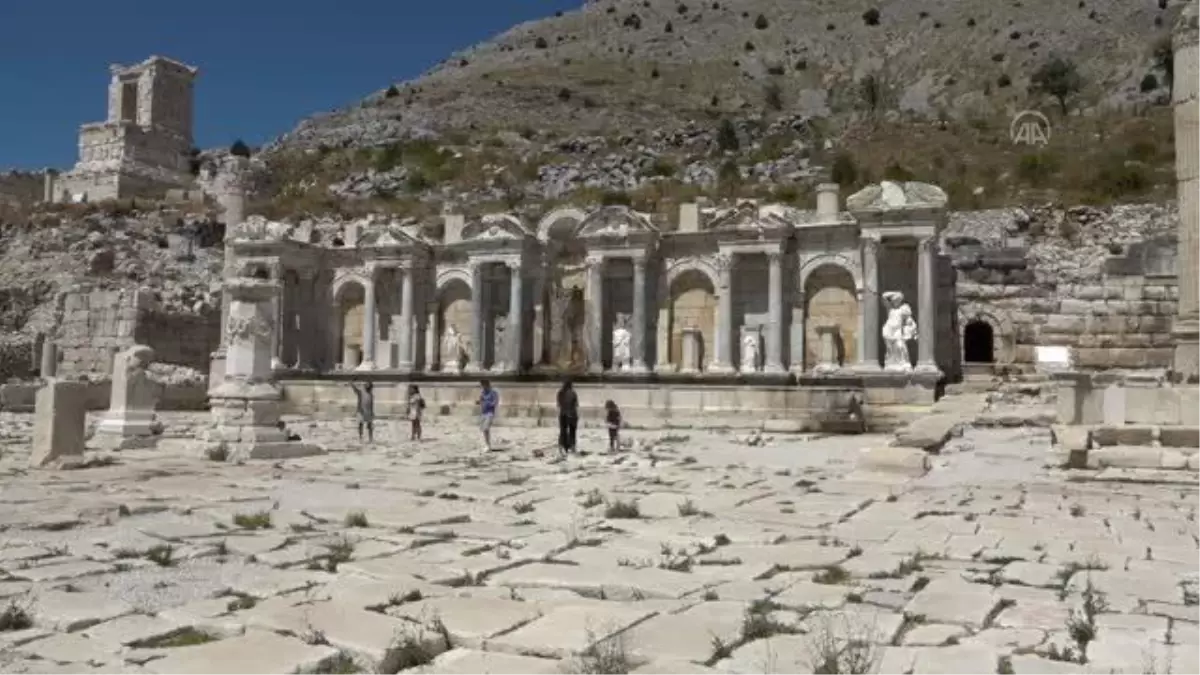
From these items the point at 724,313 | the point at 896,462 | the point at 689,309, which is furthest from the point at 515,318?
the point at 896,462

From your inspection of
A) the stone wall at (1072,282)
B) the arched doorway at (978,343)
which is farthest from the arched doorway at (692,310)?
the arched doorway at (978,343)

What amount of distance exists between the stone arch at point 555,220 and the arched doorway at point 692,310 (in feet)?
12.3

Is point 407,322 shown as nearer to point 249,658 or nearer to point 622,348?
point 622,348

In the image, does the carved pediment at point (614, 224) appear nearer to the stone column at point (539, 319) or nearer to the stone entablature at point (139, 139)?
the stone column at point (539, 319)

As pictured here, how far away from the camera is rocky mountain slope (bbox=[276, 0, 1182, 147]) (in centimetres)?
7550

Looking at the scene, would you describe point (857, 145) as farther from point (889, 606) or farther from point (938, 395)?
point (889, 606)

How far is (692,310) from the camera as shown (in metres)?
30.4

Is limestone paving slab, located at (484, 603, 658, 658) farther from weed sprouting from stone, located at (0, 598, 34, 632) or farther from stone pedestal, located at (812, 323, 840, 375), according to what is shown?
stone pedestal, located at (812, 323, 840, 375)

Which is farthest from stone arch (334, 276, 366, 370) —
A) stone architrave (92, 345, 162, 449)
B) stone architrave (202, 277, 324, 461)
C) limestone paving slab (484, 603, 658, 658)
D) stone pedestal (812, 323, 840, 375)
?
limestone paving slab (484, 603, 658, 658)

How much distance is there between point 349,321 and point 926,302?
19381 mm

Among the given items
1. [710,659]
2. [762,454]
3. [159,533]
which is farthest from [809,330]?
[710,659]

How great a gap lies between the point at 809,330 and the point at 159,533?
22230 mm

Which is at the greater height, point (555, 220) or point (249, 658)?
point (555, 220)

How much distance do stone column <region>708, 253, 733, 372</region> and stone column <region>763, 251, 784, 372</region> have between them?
1.15 m
